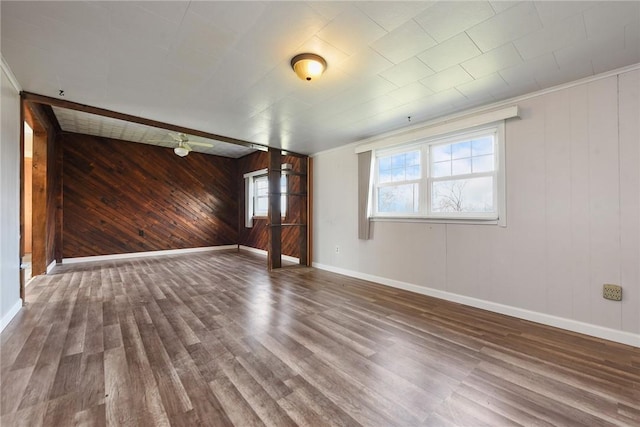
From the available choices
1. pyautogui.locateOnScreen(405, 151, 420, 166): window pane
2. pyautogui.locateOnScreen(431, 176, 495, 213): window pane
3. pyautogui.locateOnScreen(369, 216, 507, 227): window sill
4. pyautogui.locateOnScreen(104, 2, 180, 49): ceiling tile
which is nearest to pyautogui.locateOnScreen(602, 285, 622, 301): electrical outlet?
pyautogui.locateOnScreen(369, 216, 507, 227): window sill

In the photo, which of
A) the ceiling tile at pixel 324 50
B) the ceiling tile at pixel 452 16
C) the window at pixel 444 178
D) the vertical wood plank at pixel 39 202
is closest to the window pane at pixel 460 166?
the window at pixel 444 178

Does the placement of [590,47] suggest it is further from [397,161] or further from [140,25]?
[140,25]

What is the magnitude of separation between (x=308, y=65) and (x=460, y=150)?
2.38 meters

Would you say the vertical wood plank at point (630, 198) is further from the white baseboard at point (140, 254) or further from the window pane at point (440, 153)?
the white baseboard at point (140, 254)

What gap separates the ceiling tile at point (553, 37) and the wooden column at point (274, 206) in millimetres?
4122

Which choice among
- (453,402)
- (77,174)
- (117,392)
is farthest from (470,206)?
(77,174)

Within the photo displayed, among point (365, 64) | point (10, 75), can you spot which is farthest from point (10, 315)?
point (365, 64)

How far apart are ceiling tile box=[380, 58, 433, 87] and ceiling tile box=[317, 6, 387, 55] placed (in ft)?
1.54

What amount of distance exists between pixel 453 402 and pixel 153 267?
5659mm

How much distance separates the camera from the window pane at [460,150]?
11.3 feet

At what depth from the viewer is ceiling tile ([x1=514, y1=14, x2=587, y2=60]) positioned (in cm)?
184

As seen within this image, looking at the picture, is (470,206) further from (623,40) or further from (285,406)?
(285,406)

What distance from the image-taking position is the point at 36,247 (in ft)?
14.9

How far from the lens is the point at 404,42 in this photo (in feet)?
6.71
